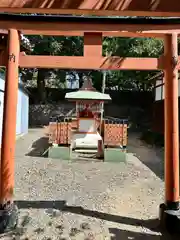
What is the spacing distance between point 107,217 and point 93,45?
2.94 metres

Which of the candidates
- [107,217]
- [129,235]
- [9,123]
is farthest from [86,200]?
[9,123]

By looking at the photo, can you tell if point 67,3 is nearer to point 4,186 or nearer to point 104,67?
point 104,67

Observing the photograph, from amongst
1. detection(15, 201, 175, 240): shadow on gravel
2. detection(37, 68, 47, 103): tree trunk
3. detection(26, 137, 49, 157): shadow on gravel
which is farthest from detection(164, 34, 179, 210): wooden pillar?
detection(37, 68, 47, 103): tree trunk

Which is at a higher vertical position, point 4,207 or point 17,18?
point 17,18

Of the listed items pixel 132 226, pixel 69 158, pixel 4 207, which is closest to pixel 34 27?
pixel 4 207

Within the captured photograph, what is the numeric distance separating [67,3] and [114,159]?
8379 millimetres

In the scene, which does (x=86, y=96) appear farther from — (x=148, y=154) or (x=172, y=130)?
(x=172, y=130)

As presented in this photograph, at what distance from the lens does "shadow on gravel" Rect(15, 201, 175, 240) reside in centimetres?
412

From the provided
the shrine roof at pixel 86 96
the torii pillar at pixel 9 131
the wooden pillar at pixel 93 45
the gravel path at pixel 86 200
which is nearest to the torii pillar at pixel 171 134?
the gravel path at pixel 86 200

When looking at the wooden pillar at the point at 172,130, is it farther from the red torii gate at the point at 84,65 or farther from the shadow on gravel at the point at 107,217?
the shadow on gravel at the point at 107,217

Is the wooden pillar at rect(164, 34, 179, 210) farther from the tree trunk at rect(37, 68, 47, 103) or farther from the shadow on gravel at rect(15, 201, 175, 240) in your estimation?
the tree trunk at rect(37, 68, 47, 103)

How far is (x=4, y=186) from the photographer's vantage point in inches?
167

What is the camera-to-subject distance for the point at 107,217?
15.9 feet

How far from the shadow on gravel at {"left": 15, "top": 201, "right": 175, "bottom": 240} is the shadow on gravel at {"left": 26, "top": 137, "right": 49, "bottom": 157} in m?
5.46
